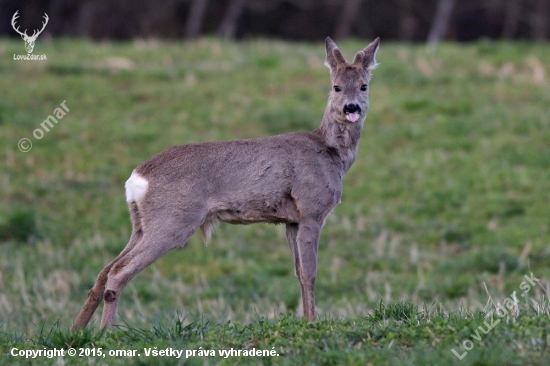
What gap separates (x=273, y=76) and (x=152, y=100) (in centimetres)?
284

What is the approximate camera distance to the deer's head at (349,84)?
6.89 m

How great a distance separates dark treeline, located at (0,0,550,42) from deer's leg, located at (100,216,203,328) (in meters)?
29.0

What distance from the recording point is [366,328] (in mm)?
5758

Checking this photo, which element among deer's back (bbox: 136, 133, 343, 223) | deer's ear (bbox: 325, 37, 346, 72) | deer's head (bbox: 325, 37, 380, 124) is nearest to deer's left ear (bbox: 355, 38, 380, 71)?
deer's head (bbox: 325, 37, 380, 124)

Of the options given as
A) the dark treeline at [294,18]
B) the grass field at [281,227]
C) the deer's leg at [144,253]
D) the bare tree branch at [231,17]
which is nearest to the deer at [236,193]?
the deer's leg at [144,253]

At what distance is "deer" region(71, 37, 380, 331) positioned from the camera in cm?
646

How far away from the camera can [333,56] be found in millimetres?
7098

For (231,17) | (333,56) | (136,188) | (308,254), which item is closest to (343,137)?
(333,56)

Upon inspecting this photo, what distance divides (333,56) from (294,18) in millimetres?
31722

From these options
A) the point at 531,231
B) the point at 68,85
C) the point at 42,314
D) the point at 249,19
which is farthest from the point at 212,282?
the point at 249,19

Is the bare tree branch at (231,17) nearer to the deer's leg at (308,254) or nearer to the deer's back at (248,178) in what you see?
the deer's back at (248,178)

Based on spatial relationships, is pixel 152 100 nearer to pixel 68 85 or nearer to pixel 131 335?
pixel 68 85

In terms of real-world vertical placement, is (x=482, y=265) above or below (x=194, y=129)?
below

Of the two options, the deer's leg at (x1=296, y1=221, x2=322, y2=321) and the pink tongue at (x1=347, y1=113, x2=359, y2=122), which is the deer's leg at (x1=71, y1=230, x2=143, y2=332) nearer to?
the deer's leg at (x1=296, y1=221, x2=322, y2=321)
